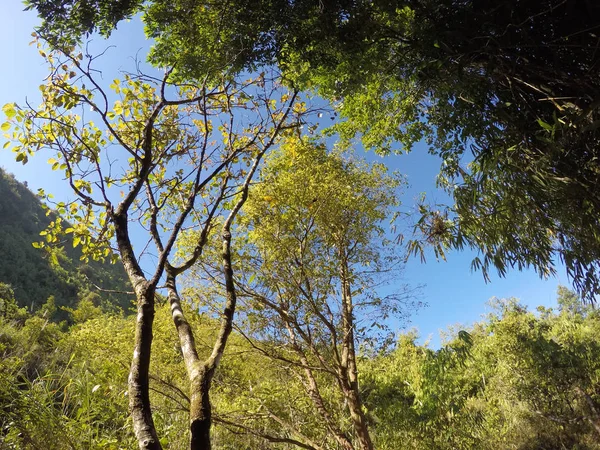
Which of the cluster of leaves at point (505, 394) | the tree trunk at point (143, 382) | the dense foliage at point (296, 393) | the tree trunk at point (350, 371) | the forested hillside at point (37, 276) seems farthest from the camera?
the forested hillside at point (37, 276)

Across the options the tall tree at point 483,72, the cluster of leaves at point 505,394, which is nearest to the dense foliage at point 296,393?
the cluster of leaves at point 505,394

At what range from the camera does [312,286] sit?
13.5 ft

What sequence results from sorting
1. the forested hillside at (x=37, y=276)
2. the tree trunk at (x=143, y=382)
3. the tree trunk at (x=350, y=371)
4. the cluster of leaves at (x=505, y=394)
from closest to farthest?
the tree trunk at (x=143, y=382) < the tree trunk at (x=350, y=371) < the cluster of leaves at (x=505, y=394) < the forested hillside at (x=37, y=276)

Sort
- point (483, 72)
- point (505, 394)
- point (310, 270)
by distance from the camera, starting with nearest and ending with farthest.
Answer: point (483, 72), point (310, 270), point (505, 394)

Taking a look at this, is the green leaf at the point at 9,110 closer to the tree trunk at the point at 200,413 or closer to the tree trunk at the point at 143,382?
the tree trunk at the point at 143,382

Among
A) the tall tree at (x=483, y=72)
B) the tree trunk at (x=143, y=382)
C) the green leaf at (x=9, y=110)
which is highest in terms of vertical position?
the tall tree at (x=483, y=72)

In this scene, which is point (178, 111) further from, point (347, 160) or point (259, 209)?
point (347, 160)

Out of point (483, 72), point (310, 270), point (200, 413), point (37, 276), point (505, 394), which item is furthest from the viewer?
point (37, 276)

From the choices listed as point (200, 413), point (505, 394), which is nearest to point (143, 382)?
point (200, 413)

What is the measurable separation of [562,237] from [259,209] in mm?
3032

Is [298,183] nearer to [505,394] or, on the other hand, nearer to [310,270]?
[310,270]

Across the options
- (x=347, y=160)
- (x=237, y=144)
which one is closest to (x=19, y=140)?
(x=237, y=144)

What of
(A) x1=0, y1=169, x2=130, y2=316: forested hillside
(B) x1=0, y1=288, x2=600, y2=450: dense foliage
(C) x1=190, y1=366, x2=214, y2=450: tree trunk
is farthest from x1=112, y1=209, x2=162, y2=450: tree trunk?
(A) x1=0, y1=169, x2=130, y2=316: forested hillside

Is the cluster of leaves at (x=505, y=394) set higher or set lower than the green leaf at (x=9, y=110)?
higher
